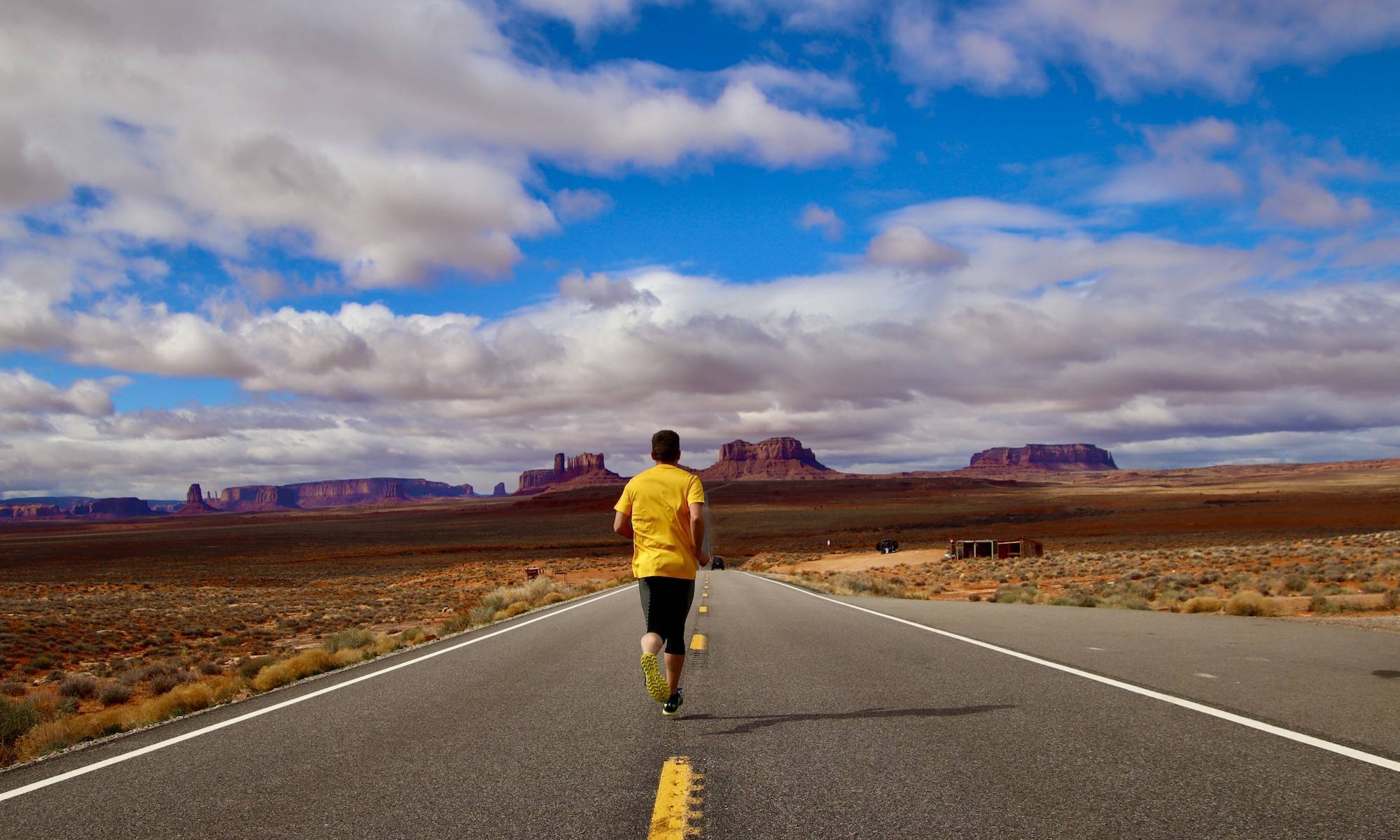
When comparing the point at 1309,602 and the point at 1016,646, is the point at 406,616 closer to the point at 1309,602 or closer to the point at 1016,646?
the point at 1016,646

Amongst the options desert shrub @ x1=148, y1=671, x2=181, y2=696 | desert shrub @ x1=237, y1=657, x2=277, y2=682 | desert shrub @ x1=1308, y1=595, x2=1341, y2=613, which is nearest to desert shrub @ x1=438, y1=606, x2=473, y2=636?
desert shrub @ x1=237, y1=657, x2=277, y2=682

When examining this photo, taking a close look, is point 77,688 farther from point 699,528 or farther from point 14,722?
point 699,528

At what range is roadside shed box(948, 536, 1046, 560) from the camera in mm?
50812

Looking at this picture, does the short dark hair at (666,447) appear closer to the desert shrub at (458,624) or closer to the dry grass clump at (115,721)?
the dry grass clump at (115,721)

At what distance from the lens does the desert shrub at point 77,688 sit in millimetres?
14196

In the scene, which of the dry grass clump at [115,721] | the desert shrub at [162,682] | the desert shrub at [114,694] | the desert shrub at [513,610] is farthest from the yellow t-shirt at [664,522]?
the desert shrub at [513,610]

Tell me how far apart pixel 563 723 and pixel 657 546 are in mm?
1498

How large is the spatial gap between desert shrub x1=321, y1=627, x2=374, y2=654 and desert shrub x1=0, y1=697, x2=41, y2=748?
532 cm

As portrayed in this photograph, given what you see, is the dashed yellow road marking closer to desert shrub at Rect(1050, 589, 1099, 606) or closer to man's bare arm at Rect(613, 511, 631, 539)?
man's bare arm at Rect(613, 511, 631, 539)

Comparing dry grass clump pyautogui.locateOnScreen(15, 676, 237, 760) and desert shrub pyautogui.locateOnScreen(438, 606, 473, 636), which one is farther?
desert shrub pyautogui.locateOnScreen(438, 606, 473, 636)

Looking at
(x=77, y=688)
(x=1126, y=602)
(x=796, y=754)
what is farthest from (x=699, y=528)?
(x=1126, y=602)

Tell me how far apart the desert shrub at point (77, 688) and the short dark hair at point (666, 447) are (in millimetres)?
12742

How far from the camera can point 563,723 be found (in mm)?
6512

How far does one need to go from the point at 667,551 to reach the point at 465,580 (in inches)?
1933
